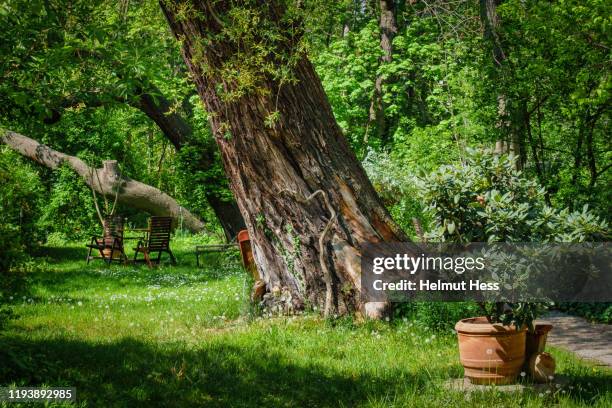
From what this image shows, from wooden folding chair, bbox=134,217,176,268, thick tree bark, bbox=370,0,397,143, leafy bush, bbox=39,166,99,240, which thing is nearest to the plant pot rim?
wooden folding chair, bbox=134,217,176,268

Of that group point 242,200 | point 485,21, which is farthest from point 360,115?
point 242,200

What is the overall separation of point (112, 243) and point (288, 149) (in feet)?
31.1

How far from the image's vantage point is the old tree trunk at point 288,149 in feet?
25.1

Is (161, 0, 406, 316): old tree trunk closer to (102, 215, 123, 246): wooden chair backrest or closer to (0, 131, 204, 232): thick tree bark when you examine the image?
(102, 215, 123, 246): wooden chair backrest

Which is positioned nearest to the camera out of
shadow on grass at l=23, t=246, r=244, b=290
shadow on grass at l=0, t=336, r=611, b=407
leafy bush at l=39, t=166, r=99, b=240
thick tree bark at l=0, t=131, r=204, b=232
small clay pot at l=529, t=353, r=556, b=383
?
shadow on grass at l=0, t=336, r=611, b=407

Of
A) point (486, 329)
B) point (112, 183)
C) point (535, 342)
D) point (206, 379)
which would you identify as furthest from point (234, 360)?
point (112, 183)

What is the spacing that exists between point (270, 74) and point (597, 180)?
6.06 metres

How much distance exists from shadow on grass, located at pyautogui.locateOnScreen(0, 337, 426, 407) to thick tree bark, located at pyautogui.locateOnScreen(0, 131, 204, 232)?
13.8 m

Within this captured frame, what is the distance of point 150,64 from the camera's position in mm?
5770

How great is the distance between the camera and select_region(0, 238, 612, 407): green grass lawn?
507 cm

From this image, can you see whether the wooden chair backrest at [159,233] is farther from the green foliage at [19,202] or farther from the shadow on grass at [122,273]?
the green foliage at [19,202]

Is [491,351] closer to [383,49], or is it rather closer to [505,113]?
[505,113]

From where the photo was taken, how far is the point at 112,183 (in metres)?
19.8

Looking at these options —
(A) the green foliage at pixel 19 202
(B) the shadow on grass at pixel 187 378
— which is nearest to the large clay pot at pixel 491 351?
(B) the shadow on grass at pixel 187 378
